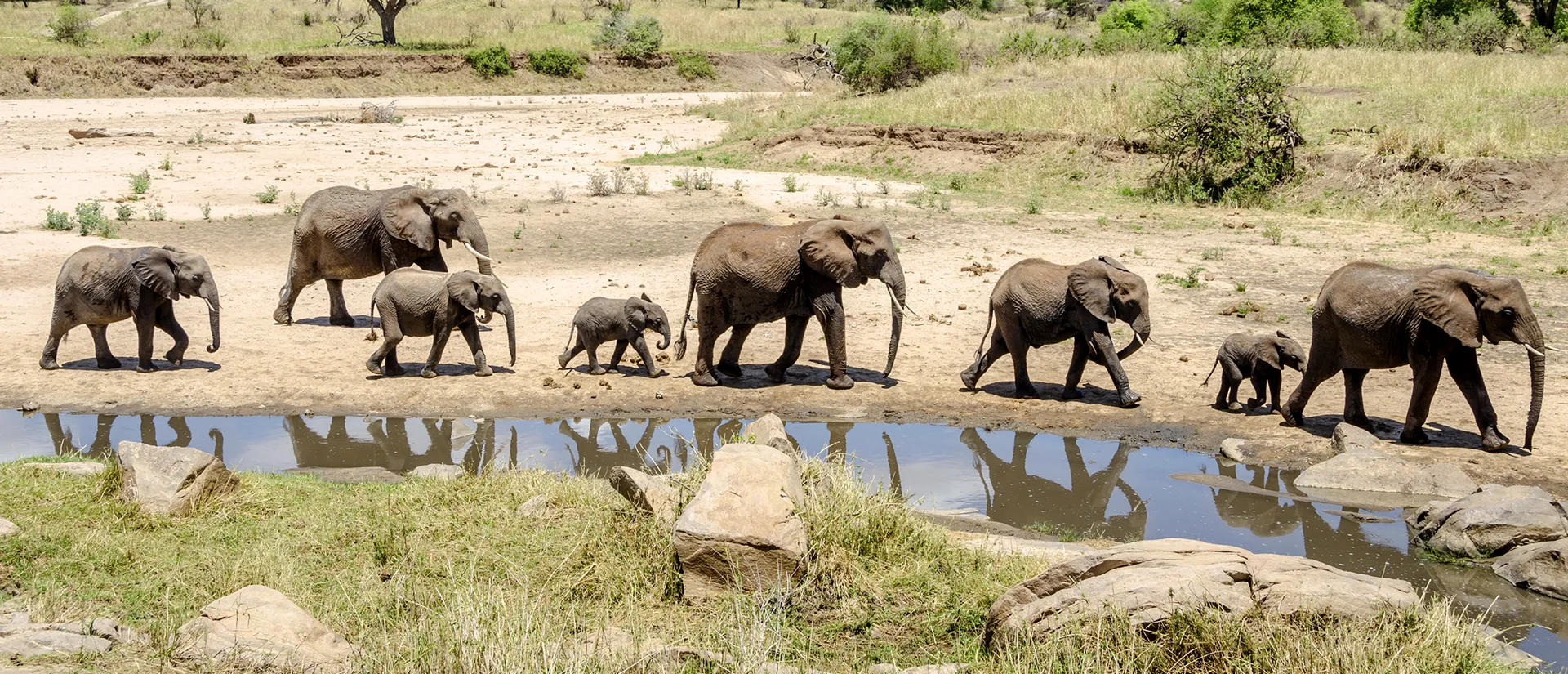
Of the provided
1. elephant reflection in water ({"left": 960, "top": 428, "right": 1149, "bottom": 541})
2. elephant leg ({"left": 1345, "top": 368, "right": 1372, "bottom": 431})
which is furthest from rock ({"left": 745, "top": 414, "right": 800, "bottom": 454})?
elephant leg ({"left": 1345, "top": 368, "right": 1372, "bottom": 431})

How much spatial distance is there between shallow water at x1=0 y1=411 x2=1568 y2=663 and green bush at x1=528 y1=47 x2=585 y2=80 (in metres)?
41.9

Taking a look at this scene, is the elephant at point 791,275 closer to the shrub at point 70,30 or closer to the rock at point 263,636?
the rock at point 263,636

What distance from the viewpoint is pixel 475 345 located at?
12578 millimetres

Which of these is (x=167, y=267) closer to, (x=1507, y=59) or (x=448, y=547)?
(x=448, y=547)

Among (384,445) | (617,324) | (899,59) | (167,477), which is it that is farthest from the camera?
(899,59)

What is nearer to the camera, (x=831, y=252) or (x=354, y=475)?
(x=354, y=475)

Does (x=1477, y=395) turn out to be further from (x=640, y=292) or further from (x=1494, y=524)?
(x=640, y=292)

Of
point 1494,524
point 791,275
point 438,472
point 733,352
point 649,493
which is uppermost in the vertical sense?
point 791,275

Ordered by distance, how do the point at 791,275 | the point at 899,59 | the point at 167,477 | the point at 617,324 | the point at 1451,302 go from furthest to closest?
the point at 899,59 < the point at 617,324 < the point at 791,275 < the point at 1451,302 < the point at 167,477

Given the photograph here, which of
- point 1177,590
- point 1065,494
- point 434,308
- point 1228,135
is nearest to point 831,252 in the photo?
point 1065,494

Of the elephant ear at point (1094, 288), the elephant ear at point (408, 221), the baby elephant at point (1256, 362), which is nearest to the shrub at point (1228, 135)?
the baby elephant at point (1256, 362)

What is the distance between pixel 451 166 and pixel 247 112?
14880mm

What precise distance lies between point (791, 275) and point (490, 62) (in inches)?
1639

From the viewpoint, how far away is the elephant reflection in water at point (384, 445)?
10.5 m
